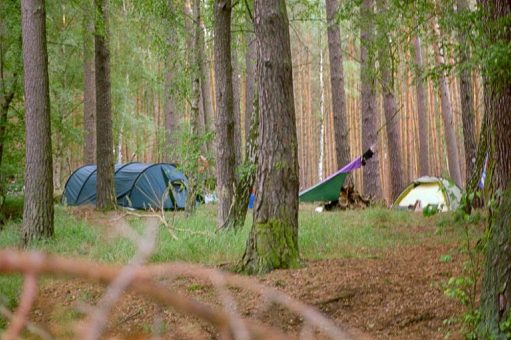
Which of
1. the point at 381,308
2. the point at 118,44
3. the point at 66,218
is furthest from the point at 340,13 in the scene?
the point at 118,44

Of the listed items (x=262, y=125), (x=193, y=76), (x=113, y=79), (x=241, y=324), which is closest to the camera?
(x=241, y=324)

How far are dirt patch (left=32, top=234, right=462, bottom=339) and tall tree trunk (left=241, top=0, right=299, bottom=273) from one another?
29cm

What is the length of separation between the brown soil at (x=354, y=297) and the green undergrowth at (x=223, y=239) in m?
0.44

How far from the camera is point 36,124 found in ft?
29.9

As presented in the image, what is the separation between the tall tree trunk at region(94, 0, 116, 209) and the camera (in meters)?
13.1

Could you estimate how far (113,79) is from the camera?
2331 centimetres

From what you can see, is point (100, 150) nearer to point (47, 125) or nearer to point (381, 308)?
point (47, 125)

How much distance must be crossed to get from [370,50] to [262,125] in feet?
6.23

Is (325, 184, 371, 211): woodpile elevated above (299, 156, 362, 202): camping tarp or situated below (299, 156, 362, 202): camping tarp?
below

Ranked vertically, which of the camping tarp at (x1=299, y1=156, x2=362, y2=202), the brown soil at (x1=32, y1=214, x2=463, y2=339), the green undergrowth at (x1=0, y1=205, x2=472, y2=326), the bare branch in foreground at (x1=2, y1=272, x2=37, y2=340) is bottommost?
the brown soil at (x1=32, y1=214, x2=463, y2=339)

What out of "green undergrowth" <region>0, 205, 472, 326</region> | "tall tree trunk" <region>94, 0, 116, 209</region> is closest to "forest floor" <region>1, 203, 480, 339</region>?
"green undergrowth" <region>0, 205, 472, 326</region>

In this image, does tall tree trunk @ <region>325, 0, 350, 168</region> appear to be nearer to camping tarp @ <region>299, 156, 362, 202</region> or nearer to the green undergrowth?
camping tarp @ <region>299, 156, 362, 202</region>

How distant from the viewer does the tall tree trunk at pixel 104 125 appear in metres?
13.1

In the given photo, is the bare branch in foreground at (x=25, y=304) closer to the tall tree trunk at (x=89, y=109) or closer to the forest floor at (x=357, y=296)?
the forest floor at (x=357, y=296)
